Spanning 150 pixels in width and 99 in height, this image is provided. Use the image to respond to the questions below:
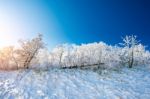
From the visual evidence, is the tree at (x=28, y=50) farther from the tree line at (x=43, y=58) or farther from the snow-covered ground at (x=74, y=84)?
the snow-covered ground at (x=74, y=84)

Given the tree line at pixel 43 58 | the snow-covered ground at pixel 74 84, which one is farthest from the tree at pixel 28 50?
the snow-covered ground at pixel 74 84

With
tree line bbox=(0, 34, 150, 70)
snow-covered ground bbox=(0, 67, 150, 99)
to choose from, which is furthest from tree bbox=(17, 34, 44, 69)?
snow-covered ground bbox=(0, 67, 150, 99)

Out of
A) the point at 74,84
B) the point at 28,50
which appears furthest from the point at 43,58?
the point at 74,84

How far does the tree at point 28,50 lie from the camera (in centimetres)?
4703

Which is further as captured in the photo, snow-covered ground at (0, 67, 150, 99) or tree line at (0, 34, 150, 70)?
tree line at (0, 34, 150, 70)

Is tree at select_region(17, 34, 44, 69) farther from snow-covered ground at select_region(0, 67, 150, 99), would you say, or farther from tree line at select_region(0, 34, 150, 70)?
snow-covered ground at select_region(0, 67, 150, 99)

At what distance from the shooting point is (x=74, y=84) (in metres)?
30.1

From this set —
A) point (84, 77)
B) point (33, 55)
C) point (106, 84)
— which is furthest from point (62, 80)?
point (33, 55)

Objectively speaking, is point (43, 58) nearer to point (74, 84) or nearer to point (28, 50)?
point (28, 50)

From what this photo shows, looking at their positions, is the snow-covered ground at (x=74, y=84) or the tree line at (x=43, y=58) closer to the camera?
the snow-covered ground at (x=74, y=84)

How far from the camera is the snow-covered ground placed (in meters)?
26.0

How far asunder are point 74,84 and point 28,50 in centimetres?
2064

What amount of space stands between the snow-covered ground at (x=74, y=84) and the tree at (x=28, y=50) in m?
11.5

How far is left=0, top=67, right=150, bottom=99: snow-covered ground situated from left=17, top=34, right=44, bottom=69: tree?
37.8ft
